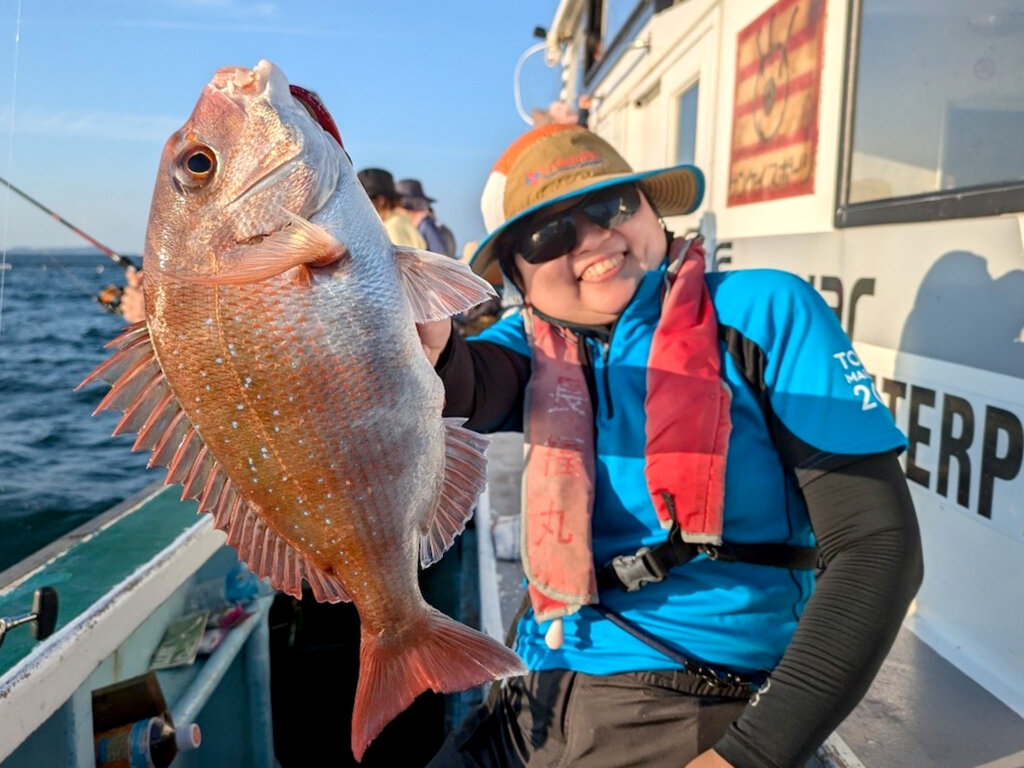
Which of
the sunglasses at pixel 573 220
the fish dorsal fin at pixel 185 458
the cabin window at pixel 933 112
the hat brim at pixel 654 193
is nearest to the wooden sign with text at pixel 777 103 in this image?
the cabin window at pixel 933 112

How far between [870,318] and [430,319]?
1944 millimetres

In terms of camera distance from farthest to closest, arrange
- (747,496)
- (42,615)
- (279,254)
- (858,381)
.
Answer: (42,615), (747,496), (858,381), (279,254)

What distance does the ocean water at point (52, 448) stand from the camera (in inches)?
156

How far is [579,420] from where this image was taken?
1987mm

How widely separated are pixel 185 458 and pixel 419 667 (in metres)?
0.57

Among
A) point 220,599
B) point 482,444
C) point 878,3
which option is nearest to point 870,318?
point 878,3

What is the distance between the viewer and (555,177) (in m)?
2.13

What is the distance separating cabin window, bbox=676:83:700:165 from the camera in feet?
17.6

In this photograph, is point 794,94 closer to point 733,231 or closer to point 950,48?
point 733,231

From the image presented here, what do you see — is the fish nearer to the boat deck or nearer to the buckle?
the buckle

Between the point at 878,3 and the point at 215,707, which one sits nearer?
the point at 878,3

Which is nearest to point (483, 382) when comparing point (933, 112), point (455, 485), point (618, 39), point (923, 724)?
point (455, 485)

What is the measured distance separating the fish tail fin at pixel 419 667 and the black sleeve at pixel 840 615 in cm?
54

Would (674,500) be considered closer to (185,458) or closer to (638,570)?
(638,570)
